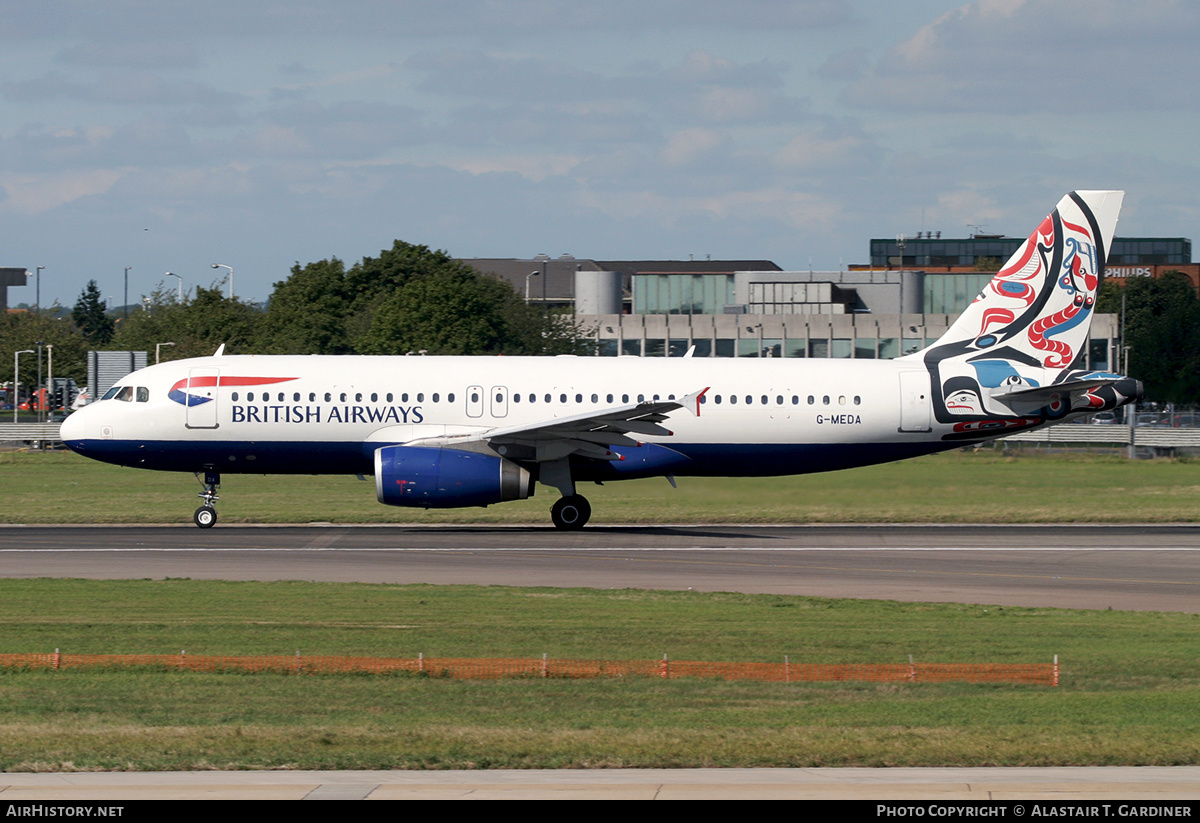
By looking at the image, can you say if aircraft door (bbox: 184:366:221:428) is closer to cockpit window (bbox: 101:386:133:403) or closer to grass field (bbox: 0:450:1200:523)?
cockpit window (bbox: 101:386:133:403)

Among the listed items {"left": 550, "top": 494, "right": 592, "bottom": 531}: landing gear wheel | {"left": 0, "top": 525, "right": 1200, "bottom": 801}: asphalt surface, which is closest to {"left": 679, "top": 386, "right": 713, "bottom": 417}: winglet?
{"left": 0, "top": 525, "right": 1200, "bottom": 801}: asphalt surface

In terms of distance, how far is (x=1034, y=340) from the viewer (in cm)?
3694

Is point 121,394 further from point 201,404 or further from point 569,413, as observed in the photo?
point 569,413

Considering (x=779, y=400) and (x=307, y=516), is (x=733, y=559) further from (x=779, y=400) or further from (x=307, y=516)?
(x=307, y=516)

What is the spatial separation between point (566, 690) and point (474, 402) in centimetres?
1889

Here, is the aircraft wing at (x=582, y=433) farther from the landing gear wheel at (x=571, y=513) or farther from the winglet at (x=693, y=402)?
the landing gear wheel at (x=571, y=513)

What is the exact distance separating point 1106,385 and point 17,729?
28897 mm

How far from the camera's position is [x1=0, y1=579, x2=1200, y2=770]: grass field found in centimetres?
1209

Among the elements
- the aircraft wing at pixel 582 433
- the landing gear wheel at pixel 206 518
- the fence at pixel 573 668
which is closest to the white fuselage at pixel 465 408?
the aircraft wing at pixel 582 433

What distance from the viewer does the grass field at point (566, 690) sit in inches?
476

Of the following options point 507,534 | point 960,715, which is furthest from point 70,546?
point 960,715

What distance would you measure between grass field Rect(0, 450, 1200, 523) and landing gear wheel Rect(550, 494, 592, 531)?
2.37 meters

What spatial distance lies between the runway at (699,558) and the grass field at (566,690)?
1.67 meters

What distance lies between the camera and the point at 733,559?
95.9 feet
